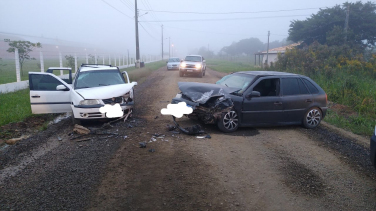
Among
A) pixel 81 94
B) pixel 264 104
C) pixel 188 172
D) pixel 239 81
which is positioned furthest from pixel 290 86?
pixel 81 94

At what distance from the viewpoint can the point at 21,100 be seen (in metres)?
10.7

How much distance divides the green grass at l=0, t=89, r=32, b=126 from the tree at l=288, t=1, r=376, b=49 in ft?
96.4

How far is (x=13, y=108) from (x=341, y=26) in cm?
3560

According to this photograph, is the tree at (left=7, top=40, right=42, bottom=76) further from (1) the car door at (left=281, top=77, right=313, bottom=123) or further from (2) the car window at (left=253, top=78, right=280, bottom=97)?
(1) the car door at (left=281, top=77, right=313, bottom=123)

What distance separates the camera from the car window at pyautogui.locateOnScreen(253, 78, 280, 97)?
7.41 meters

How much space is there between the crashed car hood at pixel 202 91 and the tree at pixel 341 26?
90.2ft

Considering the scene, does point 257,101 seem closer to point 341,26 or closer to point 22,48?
point 22,48

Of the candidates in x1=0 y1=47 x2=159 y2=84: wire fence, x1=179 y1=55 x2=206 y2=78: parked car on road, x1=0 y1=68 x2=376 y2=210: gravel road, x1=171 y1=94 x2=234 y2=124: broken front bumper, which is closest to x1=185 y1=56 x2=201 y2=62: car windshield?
x1=179 y1=55 x2=206 y2=78: parked car on road

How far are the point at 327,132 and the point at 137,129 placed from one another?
4.98m

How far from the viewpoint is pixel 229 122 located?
22.8 feet

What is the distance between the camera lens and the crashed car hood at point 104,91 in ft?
24.6

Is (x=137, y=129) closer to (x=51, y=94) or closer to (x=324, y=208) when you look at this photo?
(x=51, y=94)

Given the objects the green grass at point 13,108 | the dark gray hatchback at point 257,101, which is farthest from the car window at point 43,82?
the dark gray hatchback at point 257,101

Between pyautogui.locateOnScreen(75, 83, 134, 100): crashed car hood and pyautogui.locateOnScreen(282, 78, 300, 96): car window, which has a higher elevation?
pyautogui.locateOnScreen(282, 78, 300, 96): car window
